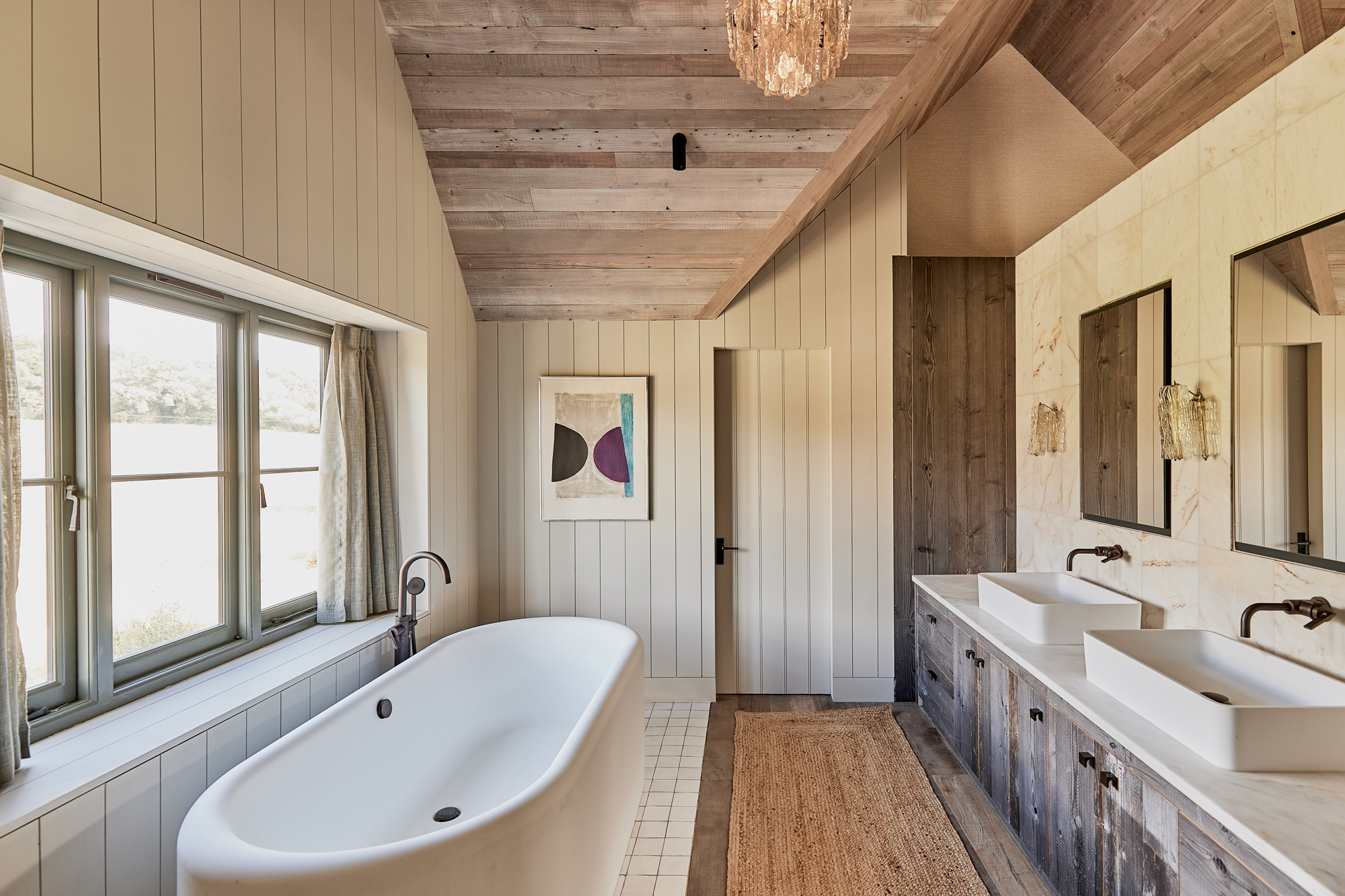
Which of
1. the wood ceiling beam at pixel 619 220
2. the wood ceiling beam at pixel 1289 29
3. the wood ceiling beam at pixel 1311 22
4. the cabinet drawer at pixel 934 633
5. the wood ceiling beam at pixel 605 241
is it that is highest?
the wood ceiling beam at pixel 1289 29

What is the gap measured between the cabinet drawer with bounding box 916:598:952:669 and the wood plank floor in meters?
0.38

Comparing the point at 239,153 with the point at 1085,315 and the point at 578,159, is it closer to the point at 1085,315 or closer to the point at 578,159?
the point at 578,159

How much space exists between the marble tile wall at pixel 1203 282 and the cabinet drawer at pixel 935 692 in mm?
640

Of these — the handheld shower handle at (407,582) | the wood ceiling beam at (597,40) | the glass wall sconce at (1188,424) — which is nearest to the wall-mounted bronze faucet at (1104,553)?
the glass wall sconce at (1188,424)

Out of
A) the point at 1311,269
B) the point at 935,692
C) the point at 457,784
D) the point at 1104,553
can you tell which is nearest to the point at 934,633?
the point at 935,692

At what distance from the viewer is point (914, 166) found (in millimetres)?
3391

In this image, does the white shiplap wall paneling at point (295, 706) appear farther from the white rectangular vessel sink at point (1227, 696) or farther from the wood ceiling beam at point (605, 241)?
the white rectangular vessel sink at point (1227, 696)

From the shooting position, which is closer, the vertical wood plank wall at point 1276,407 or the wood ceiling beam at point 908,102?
the vertical wood plank wall at point 1276,407

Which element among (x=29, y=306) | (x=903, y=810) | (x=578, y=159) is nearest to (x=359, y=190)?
(x=578, y=159)

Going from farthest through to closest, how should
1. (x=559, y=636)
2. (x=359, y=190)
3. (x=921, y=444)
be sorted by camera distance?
(x=921, y=444) → (x=559, y=636) → (x=359, y=190)

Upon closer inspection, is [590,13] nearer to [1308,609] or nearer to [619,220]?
[619,220]

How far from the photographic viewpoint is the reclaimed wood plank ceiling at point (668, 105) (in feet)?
6.81

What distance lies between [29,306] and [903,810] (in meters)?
2.95

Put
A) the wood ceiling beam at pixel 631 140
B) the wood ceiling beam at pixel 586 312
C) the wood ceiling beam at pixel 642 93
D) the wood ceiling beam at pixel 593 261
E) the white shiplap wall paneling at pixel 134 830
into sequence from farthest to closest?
the wood ceiling beam at pixel 586 312 → the wood ceiling beam at pixel 593 261 → the wood ceiling beam at pixel 631 140 → the wood ceiling beam at pixel 642 93 → the white shiplap wall paneling at pixel 134 830
